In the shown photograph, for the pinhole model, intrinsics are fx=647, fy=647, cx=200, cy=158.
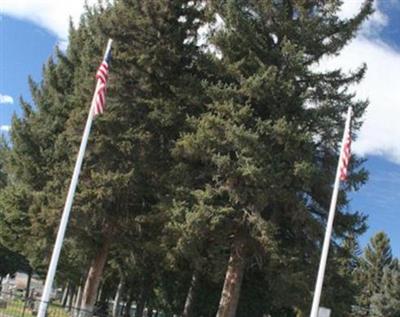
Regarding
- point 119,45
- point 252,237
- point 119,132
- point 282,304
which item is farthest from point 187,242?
point 119,45

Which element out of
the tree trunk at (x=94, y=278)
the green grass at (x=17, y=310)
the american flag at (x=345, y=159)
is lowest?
the green grass at (x=17, y=310)

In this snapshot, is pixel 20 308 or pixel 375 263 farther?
pixel 375 263

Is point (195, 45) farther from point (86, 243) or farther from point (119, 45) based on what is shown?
point (86, 243)

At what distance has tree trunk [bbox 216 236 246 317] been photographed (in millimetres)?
23641

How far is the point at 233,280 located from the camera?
78.5 feet

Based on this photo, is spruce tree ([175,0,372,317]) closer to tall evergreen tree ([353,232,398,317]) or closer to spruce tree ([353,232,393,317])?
tall evergreen tree ([353,232,398,317])

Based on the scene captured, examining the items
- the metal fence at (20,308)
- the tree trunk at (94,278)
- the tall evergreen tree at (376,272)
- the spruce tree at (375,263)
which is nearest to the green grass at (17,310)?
the metal fence at (20,308)

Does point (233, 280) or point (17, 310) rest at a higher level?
point (233, 280)

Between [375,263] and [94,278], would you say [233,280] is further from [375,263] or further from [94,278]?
[375,263]

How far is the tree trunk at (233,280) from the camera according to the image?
23.6 m

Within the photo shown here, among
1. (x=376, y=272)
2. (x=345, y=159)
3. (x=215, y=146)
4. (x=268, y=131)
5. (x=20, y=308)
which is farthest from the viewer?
(x=376, y=272)

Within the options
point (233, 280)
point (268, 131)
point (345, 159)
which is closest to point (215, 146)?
point (268, 131)

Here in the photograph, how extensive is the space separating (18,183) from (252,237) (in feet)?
54.6

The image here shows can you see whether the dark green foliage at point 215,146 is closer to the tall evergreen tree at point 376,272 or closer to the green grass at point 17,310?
the green grass at point 17,310
